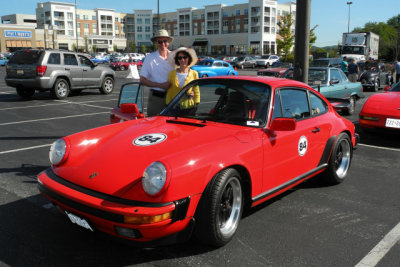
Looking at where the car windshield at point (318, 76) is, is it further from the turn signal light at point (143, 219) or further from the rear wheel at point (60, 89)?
the rear wheel at point (60, 89)

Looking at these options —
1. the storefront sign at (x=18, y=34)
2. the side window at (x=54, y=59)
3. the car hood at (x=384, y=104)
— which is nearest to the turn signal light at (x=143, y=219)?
the car hood at (x=384, y=104)

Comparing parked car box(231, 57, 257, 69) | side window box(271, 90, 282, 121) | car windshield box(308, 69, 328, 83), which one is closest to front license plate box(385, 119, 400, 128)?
car windshield box(308, 69, 328, 83)

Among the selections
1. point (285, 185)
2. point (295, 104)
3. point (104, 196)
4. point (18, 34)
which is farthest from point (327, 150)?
point (18, 34)

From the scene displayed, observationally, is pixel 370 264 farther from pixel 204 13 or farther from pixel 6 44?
pixel 204 13

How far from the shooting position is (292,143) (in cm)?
387

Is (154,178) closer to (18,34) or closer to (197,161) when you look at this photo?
(197,161)

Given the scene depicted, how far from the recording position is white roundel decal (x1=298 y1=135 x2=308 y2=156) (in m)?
4.00

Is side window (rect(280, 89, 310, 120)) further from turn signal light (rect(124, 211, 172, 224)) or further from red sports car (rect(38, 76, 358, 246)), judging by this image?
turn signal light (rect(124, 211, 172, 224))

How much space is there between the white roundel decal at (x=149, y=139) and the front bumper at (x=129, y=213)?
0.66m

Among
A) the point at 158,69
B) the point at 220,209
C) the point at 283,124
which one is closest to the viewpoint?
the point at 220,209

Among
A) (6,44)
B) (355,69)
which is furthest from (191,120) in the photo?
(6,44)

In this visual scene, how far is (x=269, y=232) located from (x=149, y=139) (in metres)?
1.44

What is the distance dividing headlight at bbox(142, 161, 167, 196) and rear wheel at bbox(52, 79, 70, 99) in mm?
12312

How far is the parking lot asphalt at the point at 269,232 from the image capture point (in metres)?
2.92
